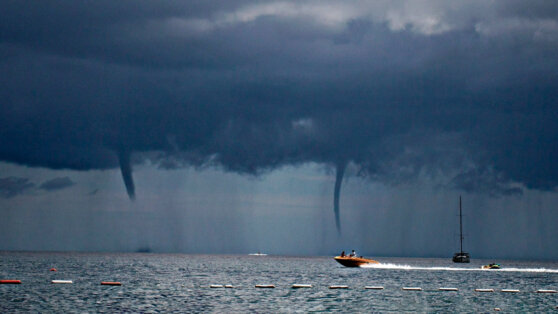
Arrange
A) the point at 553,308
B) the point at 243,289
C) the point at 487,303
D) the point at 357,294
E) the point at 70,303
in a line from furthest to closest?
1. the point at 243,289
2. the point at 357,294
3. the point at 487,303
4. the point at 553,308
5. the point at 70,303

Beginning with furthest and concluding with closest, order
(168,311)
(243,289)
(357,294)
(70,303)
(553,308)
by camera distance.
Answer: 1. (243,289)
2. (357,294)
3. (553,308)
4. (70,303)
5. (168,311)

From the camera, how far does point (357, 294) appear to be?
106 meters

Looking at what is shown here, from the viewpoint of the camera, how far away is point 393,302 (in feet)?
307

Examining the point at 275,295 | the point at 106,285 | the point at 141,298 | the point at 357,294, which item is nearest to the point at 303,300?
the point at 275,295

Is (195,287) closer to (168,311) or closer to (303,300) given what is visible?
(303,300)

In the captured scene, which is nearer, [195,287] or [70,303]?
[70,303]

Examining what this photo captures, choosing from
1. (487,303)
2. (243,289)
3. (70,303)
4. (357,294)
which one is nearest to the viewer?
(70,303)

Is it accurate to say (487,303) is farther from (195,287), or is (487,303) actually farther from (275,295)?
(195,287)

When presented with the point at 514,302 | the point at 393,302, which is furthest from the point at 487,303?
the point at 393,302

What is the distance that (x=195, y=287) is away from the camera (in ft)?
391

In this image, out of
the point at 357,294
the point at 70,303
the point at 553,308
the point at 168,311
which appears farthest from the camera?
the point at 357,294

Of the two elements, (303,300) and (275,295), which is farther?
(275,295)

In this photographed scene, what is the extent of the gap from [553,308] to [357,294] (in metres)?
29.7

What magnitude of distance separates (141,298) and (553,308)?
187ft
